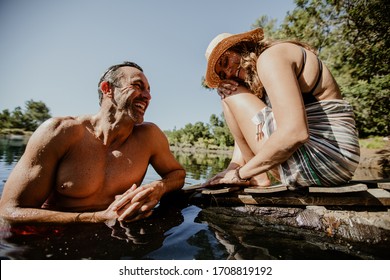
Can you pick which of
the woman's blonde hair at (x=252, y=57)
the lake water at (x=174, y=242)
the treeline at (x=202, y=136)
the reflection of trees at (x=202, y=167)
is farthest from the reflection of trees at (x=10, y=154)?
the treeline at (x=202, y=136)

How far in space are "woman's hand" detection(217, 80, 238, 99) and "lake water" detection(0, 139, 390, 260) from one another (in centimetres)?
136

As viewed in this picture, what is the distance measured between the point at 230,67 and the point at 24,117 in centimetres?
8762

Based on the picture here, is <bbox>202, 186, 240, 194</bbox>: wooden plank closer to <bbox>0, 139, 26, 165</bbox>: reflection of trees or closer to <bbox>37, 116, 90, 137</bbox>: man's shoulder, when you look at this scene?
<bbox>37, 116, 90, 137</bbox>: man's shoulder

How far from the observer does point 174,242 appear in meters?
1.61

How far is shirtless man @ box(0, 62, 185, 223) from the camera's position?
1729 millimetres

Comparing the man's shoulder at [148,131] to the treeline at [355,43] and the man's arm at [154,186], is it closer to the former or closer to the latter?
the man's arm at [154,186]

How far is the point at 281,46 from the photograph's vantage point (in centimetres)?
191

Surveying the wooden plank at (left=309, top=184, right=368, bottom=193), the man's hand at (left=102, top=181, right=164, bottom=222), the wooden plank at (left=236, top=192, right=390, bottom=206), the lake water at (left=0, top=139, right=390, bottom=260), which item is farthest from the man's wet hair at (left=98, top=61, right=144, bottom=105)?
the wooden plank at (left=309, top=184, right=368, bottom=193)

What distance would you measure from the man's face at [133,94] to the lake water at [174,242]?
1.12 m

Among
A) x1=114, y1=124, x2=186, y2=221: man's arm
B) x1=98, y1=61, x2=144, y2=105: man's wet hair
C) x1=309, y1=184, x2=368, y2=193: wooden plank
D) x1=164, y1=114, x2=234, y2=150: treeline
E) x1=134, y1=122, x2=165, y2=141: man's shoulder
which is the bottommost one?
x1=164, y1=114, x2=234, y2=150: treeline

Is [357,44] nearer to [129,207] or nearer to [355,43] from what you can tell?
[355,43]

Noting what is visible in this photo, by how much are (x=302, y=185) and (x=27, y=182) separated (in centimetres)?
224

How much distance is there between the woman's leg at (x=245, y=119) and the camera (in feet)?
7.27

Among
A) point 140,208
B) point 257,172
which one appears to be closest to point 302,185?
point 257,172
